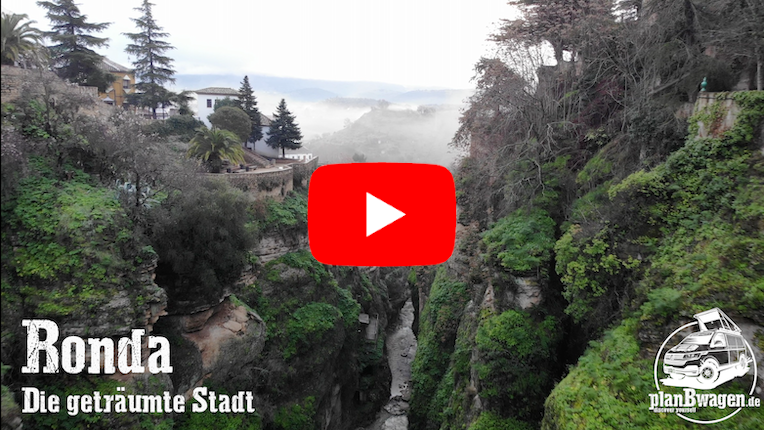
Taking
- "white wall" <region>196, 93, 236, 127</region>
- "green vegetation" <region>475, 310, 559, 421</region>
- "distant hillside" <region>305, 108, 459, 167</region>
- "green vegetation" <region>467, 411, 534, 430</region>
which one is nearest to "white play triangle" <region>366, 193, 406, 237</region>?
"green vegetation" <region>475, 310, 559, 421</region>

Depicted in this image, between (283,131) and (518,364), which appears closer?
(518,364)

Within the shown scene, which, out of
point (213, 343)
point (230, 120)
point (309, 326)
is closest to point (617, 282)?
point (213, 343)

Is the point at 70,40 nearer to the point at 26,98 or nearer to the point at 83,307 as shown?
the point at 26,98

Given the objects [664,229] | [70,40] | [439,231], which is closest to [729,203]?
[664,229]

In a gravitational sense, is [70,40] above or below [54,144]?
above

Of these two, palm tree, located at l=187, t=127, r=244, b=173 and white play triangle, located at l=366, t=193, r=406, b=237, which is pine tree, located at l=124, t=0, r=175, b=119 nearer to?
palm tree, located at l=187, t=127, r=244, b=173

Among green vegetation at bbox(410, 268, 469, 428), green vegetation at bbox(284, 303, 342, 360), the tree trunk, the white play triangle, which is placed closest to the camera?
the white play triangle

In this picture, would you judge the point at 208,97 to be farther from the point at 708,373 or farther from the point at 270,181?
the point at 708,373
